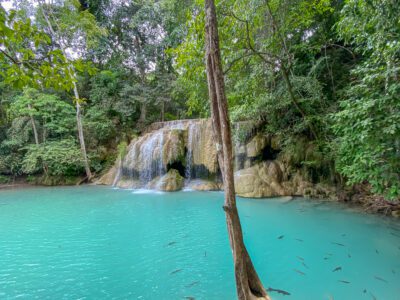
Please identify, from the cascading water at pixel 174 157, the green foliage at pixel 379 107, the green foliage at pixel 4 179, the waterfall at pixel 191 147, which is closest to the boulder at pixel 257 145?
the cascading water at pixel 174 157

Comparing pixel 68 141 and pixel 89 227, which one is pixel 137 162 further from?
pixel 89 227

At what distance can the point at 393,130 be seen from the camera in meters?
Answer: 2.86

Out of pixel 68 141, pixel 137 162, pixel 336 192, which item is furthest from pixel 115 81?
pixel 336 192

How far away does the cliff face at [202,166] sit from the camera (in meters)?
7.54

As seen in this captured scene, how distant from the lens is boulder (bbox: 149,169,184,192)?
9.15m

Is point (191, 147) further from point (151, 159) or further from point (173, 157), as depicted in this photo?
point (151, 159)

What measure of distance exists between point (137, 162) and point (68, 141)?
4.17 m

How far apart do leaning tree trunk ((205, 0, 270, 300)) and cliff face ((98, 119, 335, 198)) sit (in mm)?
5401

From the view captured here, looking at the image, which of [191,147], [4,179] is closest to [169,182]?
[191,147]

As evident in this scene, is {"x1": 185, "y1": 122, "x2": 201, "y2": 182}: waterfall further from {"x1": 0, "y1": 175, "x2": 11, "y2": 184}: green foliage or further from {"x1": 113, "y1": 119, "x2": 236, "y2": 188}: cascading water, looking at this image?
{"x1": 0, "y1": 175, "x2": 11, "y2": 184}: green foliage

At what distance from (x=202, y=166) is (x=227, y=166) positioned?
7.87 m

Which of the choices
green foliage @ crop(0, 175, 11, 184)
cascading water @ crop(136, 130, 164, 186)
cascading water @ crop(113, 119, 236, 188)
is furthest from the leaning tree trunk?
green foliage @ crop(0, 175, 11, 184)

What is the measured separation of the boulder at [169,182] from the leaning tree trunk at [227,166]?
23.4 feet

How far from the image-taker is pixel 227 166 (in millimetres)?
2135
